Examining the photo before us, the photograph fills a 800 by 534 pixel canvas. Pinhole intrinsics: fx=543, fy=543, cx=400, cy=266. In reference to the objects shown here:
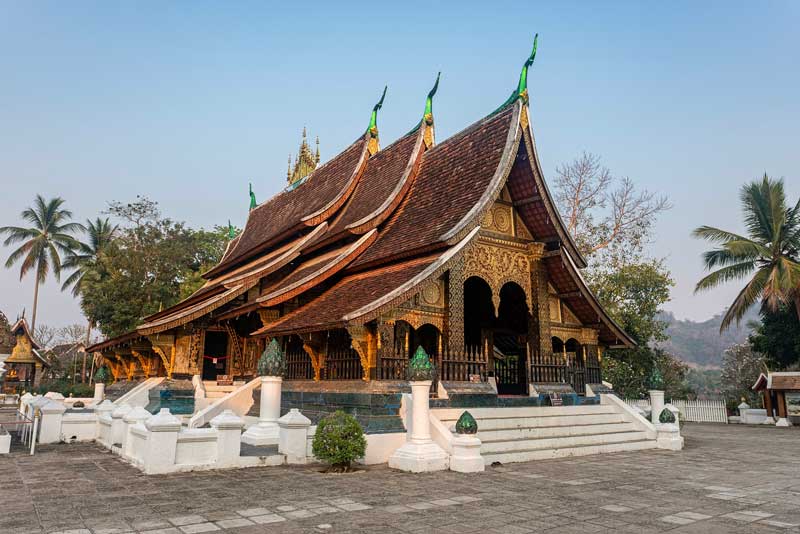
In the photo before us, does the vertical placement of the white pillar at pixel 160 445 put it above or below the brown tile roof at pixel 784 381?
below

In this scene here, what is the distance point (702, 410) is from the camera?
76.8ft

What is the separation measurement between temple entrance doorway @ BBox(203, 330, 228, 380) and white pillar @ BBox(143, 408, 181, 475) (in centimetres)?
761

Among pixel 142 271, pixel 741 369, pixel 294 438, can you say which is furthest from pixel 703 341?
pixel 294 438

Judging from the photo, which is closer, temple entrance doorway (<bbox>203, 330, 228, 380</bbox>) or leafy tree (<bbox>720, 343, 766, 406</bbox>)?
temple entrance doorway (<bbox>203, 330, 228, 380</bbox>)

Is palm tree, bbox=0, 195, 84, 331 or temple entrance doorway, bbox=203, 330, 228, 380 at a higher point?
palm tree, bbox=0, 195, 84, 331

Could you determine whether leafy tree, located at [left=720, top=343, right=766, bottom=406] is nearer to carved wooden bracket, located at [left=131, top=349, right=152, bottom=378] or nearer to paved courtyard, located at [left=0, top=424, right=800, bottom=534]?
paved courtyard, located at [left=0, top=424, right=800, bottom=534]

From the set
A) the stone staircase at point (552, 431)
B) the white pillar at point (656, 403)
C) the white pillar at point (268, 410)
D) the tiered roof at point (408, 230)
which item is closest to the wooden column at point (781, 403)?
the white pillar at point (656, 403)

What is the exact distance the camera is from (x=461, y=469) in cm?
746

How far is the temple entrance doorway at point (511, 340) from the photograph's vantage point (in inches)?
506

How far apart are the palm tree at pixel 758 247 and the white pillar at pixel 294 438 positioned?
65.1 ft

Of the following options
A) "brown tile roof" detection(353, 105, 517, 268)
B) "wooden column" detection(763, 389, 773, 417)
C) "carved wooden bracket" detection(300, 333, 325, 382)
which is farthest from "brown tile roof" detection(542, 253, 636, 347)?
"wooden column" detection(763, 389, 773, 417)

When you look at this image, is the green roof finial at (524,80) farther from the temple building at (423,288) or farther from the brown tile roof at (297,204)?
the brown tile roof at (297,204)

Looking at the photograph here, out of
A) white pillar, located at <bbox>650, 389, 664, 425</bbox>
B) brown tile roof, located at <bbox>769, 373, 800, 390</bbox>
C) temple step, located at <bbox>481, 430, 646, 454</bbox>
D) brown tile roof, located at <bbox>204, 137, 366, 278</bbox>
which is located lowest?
temple step, located at <bbox>481, 430, 646, 454</bbox>

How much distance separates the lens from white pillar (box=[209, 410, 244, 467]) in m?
7.45
